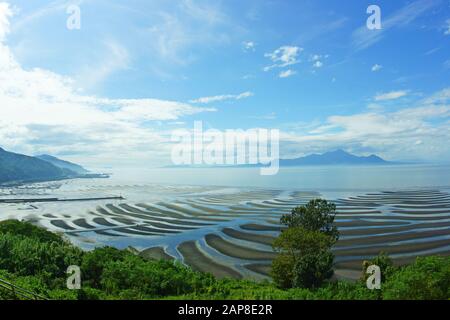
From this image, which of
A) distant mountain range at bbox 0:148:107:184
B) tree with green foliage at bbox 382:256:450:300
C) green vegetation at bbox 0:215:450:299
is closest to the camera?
tree with green foliage at bbox 382:256:450:300

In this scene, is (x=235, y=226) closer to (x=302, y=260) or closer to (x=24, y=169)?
(x=302, y=260)

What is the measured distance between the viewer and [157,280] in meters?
17.2

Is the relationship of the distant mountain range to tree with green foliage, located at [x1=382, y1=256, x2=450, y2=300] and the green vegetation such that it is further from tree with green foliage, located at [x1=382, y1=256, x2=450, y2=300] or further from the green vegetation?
tree with green foliage, located at [x1=382, y1=256, x2=450, y2=300]

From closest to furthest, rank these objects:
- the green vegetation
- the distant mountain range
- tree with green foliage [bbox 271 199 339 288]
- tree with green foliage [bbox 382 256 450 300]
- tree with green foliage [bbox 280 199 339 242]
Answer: tree with green foliage [bbox 382 256 450 300]
the green vegetation
tree with green foliage [bbox 271 199 339 288]
tree with green foliage [bbox 280 199 339 242]
the distant mountain range

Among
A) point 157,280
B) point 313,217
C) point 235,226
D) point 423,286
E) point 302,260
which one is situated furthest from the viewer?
point 235,226

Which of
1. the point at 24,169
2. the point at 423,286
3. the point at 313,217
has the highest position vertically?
the point at 24,169

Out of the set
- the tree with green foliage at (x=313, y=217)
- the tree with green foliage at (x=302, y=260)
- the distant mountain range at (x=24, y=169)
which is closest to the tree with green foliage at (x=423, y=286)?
the tree with green foliage at (x=302, y=260)

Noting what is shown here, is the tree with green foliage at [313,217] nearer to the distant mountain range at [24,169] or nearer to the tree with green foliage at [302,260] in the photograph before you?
the tree with green foliage at [302,260]

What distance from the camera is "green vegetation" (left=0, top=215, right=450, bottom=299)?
14.5m

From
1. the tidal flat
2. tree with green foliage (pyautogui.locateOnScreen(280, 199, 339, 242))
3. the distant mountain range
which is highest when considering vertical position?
the distant mountain range

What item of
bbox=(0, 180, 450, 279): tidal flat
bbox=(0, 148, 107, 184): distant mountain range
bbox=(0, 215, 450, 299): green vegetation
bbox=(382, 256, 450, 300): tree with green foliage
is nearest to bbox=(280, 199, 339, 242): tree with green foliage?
bbox=(0, 215, 450, 299): green vegetation

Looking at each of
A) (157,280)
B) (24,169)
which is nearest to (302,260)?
(157,280)
